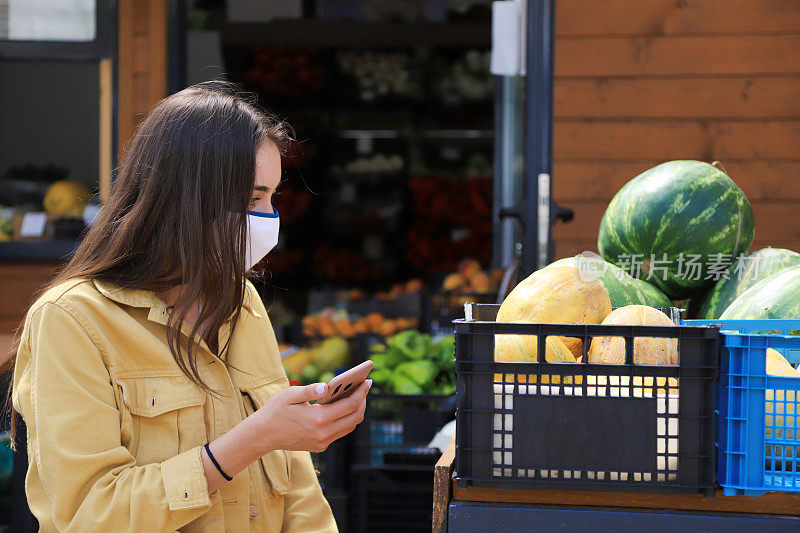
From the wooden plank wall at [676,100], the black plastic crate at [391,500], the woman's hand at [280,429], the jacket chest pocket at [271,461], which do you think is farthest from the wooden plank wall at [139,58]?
the woman's hand at [280,429]

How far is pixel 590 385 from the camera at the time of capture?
1.22m

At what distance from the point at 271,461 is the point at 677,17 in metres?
3.13

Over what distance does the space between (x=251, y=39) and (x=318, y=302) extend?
6.51 ft

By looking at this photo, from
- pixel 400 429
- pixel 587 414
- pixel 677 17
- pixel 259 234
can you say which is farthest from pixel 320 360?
pixel 587 414

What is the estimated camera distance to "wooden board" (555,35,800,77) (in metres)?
3.80

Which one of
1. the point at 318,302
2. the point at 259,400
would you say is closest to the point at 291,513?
the point at 259,400

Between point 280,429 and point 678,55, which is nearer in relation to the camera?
point 280,429

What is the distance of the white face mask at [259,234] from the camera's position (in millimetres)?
1531

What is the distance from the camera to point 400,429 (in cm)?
309

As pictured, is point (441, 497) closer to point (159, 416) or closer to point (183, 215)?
point (159, 416)

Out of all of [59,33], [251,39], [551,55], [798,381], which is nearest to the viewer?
[798,381]

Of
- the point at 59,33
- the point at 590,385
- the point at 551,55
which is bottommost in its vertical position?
the point at 590,385

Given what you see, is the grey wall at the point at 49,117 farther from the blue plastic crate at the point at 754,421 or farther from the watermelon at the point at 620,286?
the blue plastic crate at the point at 754,421

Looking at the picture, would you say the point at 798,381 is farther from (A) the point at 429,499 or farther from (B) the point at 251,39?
(B) the point at 251,39
